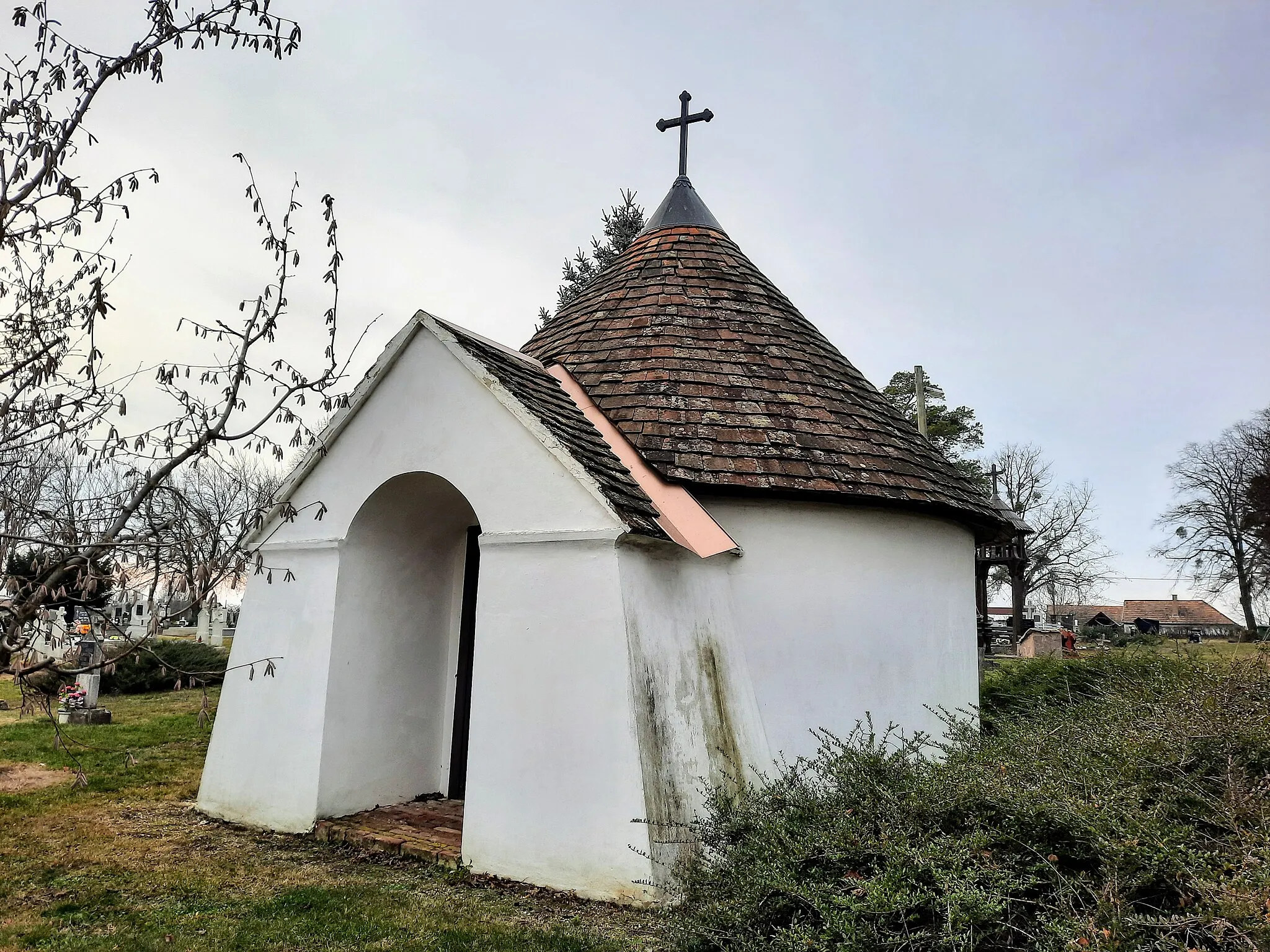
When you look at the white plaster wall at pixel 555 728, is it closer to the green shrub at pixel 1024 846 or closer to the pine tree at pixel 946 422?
the green shrub at pixel 1024 846

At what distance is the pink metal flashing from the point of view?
596cm

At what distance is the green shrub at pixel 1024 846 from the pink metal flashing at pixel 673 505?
177cm

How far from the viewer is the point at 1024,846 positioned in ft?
11.5

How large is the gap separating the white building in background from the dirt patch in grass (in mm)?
2929

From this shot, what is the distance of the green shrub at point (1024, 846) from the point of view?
9.70 ft

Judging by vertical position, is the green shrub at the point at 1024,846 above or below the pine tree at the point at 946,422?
below

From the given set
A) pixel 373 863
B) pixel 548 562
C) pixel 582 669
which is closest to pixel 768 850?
pixel 582 669

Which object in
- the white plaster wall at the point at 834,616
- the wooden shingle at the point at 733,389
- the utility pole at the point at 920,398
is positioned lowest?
the white plaster wall at the point at 834,616

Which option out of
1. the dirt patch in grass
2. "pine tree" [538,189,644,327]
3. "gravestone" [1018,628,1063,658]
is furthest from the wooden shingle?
"gravestone" [1018,628,1063,658]

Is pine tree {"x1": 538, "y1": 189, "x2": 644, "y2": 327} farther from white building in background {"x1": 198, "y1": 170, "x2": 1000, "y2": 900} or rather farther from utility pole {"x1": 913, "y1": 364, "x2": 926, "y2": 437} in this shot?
white building in background {"x1": 198, "y1": 170, "x2": 1000, "y2": 900}

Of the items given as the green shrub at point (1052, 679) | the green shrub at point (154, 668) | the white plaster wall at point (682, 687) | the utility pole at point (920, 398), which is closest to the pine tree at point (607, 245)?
the utility pole at point (920, 398)

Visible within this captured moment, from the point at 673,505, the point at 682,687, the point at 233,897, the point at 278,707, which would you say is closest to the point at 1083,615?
the point at 673,505

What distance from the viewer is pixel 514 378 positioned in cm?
631

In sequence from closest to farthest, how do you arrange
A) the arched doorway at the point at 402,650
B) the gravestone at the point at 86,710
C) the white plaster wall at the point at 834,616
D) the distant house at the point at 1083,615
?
the arched doorway at the point at 402,650
the white plaster wall at the point at 834,616
the gravestone at the point at 86,710
the distant house at the point at 1083,615
